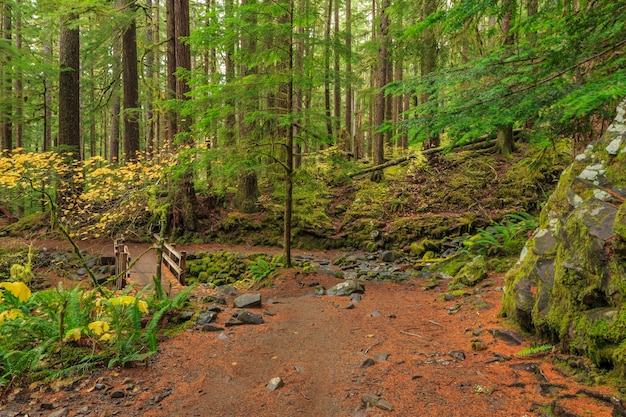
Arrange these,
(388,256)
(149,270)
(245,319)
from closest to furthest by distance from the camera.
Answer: (245,319) < (149,270) < (388,256)

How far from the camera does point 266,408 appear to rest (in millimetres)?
3258

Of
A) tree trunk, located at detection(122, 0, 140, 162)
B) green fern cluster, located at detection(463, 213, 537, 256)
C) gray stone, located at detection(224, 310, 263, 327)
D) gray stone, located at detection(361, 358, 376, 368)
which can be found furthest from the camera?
tree trunk, located at detection(122, 0, 140, 162)

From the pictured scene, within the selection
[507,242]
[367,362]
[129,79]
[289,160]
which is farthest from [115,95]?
[507,242]

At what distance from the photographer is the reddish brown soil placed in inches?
116

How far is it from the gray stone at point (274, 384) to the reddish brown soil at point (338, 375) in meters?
0.05

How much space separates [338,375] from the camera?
12.3 feet

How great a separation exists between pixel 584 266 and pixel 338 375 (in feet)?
9.60

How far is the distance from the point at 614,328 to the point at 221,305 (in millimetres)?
6088

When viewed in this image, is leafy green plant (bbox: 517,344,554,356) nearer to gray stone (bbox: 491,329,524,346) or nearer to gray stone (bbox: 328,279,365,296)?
gray stone (bbox: 491,329,524,346)

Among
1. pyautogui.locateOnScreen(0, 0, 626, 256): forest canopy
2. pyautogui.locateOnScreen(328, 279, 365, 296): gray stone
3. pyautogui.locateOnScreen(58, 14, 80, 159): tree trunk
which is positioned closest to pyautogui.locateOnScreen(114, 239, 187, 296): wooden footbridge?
pyautogui.locateOnScreen(0, 0, 626, 256): forest canopy

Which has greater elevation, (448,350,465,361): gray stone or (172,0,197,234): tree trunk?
(172,0,197,234): tree trunk

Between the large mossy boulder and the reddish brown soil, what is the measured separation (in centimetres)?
36

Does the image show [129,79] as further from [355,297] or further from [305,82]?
[355,297]

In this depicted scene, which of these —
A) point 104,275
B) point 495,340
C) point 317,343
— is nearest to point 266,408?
point 317,343
